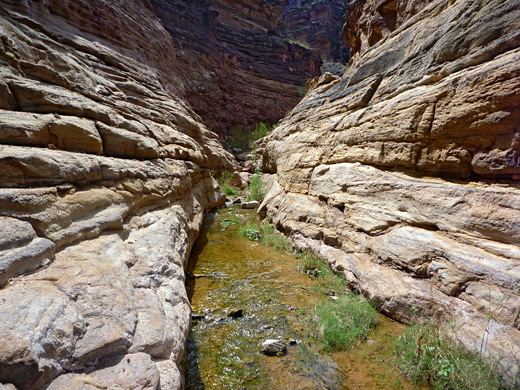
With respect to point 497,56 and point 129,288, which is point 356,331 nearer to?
point 129,288

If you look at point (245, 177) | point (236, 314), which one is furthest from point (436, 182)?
point (245, 177)

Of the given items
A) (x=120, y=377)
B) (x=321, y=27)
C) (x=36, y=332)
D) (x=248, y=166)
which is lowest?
(x=120, y=377)

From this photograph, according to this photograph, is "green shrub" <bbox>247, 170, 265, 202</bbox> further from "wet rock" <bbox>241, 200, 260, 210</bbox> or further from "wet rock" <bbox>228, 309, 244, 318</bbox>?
"wet rock" <bbox>228, 309, 244, 318</bbox>

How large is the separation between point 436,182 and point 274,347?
371cm

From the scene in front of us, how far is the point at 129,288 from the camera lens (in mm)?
2584

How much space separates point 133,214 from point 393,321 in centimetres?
446

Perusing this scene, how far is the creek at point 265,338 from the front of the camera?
2.57m

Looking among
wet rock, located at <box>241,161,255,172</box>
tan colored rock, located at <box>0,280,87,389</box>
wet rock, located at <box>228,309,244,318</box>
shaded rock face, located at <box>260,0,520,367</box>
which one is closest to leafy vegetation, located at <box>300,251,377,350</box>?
shaded rock face, located at <box>260,0,520,367</box>

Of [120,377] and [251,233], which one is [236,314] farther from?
[251,233]

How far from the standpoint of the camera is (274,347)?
293cm

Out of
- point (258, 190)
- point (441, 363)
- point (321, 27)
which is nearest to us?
point (441, 363)

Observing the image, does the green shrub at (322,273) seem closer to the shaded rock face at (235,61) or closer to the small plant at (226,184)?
the small plant at (226,184)

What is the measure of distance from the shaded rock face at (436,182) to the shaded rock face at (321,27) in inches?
1559

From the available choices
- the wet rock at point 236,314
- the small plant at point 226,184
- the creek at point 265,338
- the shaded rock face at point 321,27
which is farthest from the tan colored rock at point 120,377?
the shaded rock face at point 321,27
